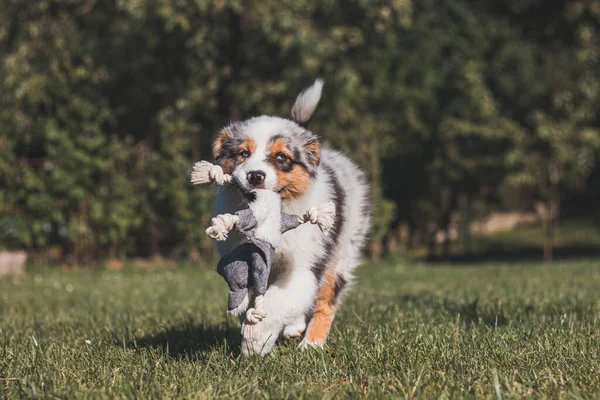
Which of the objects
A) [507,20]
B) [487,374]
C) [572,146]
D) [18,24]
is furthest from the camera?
[507,20]

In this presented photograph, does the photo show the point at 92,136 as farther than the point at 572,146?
No

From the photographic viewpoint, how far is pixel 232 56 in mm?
14430

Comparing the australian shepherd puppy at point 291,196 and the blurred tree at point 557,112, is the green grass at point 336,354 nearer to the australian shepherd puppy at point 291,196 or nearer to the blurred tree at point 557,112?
the australian shepherd puppy at point 291,196

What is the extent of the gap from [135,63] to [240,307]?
12.5 metres

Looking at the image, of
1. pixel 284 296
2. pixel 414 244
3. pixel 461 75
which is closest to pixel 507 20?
pixel 461 75

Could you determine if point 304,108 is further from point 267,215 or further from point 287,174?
point 267,215

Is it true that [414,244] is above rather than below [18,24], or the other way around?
below

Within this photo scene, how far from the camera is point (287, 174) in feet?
11.9

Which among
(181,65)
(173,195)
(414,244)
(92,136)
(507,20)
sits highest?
(507,20)

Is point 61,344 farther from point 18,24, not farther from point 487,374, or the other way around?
point 18,24

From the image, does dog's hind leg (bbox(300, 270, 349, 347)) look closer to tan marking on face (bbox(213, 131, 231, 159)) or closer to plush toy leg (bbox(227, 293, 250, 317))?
plush toy leg (bbox(227, 293, 250, 317))

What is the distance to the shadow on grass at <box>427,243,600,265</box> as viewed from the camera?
20358 mm

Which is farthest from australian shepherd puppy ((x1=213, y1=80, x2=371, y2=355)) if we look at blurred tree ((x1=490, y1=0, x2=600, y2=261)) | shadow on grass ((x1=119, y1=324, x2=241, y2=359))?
blurred tree ((x1=490, y1=0, x2=600, y2=261))

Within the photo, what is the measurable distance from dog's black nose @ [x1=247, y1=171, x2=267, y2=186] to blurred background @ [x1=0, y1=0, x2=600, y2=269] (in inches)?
359
